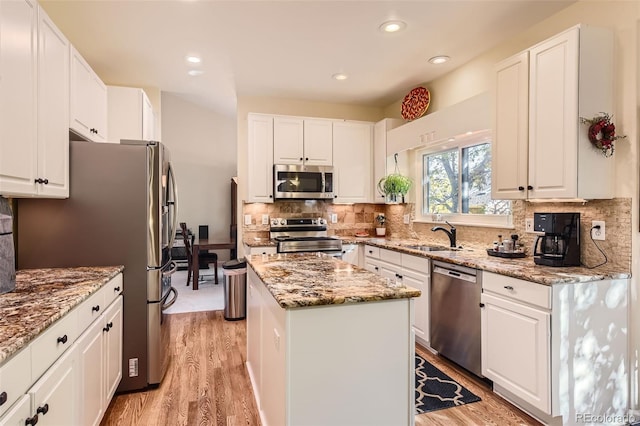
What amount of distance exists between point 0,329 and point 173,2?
2.18 metres

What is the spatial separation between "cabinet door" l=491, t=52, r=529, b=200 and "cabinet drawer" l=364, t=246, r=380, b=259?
1.45 m

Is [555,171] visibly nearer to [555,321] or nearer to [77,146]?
[555,321]

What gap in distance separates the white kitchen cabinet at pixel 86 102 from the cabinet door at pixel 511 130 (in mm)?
2966

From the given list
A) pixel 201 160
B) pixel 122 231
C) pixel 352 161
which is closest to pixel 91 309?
pixel 122 231

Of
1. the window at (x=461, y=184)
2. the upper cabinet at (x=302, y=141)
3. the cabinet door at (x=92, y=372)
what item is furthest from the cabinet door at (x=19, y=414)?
A: the upper cabinet at (x=302, y=141)

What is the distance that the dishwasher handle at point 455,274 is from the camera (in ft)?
8.34

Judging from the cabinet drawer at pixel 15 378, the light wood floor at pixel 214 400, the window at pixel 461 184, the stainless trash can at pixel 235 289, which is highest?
the window at pixel 461 184

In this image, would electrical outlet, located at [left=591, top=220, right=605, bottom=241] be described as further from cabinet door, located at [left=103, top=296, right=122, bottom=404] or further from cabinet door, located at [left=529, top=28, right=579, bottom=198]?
cabinet door, located at [left=103, top=296, right=122, bottom=404]

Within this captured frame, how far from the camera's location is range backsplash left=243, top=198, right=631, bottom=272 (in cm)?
217

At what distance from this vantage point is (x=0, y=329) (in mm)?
1178

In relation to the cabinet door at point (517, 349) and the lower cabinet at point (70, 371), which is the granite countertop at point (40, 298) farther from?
the cabinet door at point (517, 349)

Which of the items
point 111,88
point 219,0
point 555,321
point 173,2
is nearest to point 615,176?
point 555,321

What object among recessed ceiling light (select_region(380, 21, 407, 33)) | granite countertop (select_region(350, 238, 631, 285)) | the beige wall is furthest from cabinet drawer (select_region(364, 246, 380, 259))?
the beige wall

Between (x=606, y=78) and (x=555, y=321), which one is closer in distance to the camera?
(x=555, y=321)
